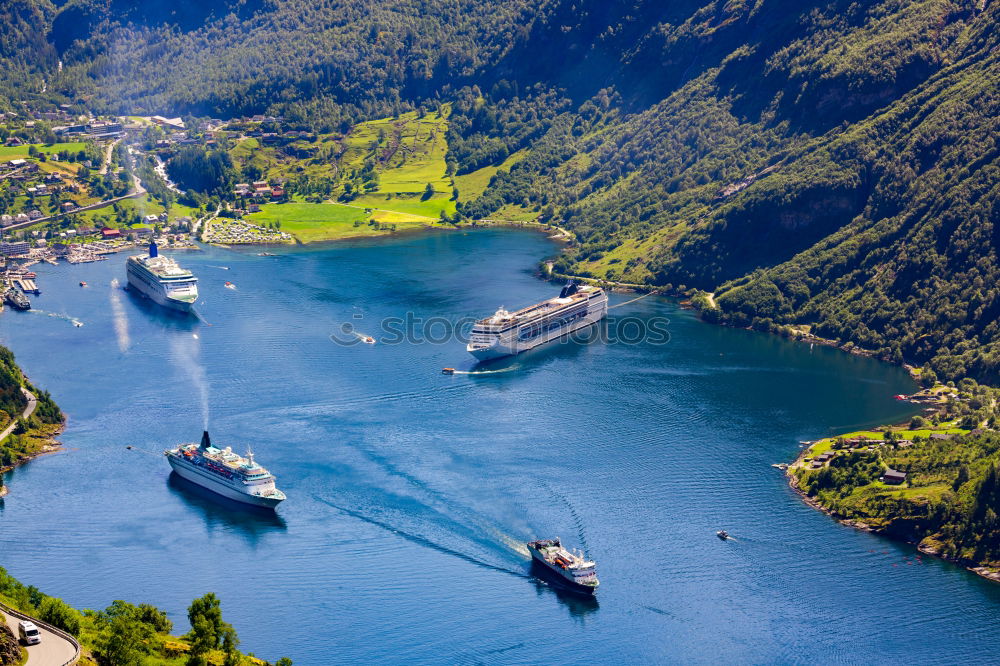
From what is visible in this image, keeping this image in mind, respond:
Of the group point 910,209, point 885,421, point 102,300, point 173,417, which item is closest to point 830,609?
point 885,421

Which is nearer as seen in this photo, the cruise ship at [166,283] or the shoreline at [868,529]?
the shoreline at [868,529]

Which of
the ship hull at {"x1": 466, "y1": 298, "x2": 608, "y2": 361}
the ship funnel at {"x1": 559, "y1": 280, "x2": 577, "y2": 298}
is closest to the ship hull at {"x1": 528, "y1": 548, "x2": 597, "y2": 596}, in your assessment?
the ship hull at {"x1": 466, "y1": 298, "x2": 608, "y2": 361}

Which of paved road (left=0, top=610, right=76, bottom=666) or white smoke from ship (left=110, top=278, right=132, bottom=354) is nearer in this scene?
paved road (left=0, top=610, right=76, bottom=666)

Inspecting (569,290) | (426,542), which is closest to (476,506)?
(426,542)

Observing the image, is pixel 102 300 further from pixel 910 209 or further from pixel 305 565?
pixel 910 209

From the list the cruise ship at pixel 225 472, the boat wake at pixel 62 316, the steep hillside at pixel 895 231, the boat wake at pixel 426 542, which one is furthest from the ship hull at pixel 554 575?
the boat wake at pixel 62 316

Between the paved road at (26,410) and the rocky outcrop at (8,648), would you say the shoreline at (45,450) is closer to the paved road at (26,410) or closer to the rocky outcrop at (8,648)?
the paved road at (26,410)

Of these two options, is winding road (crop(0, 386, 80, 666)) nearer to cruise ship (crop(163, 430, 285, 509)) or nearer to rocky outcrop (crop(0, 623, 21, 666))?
rocky outcrop (crop(0, 623, 21, 666))
